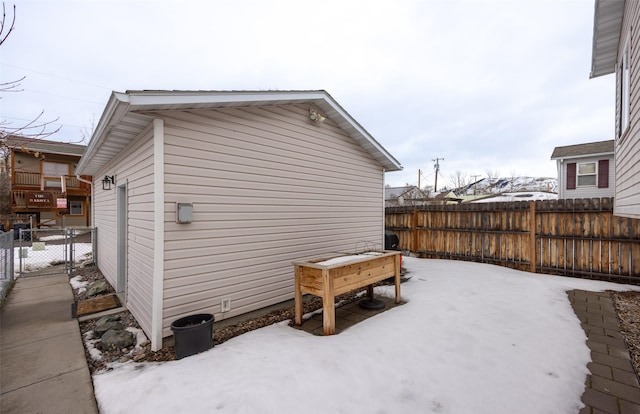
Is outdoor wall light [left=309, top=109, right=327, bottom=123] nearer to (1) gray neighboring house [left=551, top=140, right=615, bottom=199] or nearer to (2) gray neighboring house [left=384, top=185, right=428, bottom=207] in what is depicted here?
(1) gray neighboring house [left=551, top=140, right=615, bottom=199]

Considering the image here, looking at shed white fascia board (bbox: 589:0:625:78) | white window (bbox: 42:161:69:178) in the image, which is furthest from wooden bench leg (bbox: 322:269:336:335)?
white window (bbox: 42:161:69:178)

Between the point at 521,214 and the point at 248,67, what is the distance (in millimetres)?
14215

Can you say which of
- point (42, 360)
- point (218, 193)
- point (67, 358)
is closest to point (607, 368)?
point (218, 193)

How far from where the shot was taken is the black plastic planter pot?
317cm

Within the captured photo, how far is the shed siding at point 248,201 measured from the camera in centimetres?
371

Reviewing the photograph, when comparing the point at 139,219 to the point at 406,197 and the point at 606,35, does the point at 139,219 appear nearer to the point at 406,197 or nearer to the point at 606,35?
the point at 606,35

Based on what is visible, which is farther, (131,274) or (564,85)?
(564,85)

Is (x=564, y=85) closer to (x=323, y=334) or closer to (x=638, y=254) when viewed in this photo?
(x=638, y=254)

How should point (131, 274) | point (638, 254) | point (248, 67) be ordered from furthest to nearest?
point (248, 67)
point (638, 254)
point (131, 274)

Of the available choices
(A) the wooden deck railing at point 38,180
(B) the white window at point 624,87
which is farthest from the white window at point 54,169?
(B) the white window at point 624,87

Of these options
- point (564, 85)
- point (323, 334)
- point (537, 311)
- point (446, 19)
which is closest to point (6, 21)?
point (323, 334)

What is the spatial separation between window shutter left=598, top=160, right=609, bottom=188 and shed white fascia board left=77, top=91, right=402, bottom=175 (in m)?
12.4

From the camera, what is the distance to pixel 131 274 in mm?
4613

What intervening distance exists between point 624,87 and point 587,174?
10023 millimetres
